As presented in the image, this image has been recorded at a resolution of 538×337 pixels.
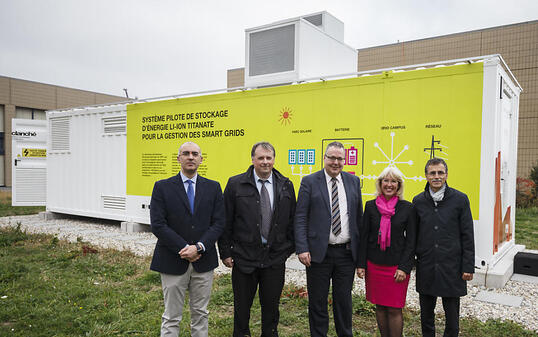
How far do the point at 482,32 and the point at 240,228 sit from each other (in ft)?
58.5

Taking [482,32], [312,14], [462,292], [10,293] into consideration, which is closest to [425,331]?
[462,292]

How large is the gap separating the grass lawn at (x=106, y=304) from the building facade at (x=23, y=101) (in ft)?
80.6

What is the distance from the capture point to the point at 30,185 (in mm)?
13828

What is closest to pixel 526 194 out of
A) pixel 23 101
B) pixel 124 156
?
pixel 124 156

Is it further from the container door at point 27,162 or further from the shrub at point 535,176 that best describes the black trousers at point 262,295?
the shrub at point 535,176

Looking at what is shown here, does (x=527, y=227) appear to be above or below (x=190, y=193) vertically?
below

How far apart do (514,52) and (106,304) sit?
59.0ft

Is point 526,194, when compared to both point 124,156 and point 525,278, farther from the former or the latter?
point 124,156

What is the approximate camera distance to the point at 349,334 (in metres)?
3.25

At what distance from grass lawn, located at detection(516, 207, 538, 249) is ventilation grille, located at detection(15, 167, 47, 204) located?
1458 cm

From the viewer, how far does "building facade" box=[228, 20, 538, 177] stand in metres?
15.8

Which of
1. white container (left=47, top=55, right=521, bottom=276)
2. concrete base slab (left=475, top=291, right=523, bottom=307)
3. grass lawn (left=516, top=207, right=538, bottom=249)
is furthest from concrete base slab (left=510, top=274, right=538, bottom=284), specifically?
grass lawn (left=516, top=207, right=538, bottom=249)

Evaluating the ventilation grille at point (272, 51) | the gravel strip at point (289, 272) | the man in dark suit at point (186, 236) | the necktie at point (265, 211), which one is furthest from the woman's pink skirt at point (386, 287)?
the ventilation grille at point (272, 51)

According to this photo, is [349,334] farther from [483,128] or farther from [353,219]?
[483,128]
